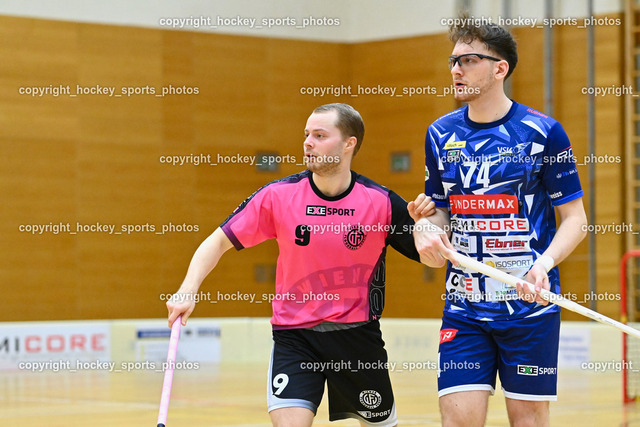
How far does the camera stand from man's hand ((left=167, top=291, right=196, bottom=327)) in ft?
13.2

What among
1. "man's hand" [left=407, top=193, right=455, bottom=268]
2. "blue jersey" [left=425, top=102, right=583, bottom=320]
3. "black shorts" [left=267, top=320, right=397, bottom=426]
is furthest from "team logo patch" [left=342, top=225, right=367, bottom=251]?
"blue jersey" [left=425, top=102, right=583, bottom=320]

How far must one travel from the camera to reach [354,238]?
15.4 ft

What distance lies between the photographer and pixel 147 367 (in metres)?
12.8

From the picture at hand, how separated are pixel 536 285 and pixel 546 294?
0.17 ft

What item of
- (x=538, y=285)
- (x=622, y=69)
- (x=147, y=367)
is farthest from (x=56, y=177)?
(x=538, y=285)

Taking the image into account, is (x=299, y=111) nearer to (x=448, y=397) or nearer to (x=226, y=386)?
(x=226, y=386)

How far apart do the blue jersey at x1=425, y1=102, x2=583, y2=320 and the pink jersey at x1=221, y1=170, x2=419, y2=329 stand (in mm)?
611

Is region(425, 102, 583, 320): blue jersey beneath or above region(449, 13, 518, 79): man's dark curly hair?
beneath

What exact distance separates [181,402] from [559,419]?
3473 millimetres

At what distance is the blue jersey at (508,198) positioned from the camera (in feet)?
13.4

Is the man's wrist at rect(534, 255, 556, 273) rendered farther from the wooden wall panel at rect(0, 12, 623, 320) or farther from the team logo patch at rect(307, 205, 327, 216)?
the wooden wall panel at rect(0, 12, 623, 320)

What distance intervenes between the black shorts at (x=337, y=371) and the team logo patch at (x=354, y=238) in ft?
1.25

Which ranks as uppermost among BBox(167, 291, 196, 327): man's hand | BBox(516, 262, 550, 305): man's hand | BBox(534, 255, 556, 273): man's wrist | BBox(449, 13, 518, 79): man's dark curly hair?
BBox(449, 13, 518, 79): man's dark curly hair

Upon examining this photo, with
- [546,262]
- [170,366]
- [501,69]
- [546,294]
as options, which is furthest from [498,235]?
[170,366]
